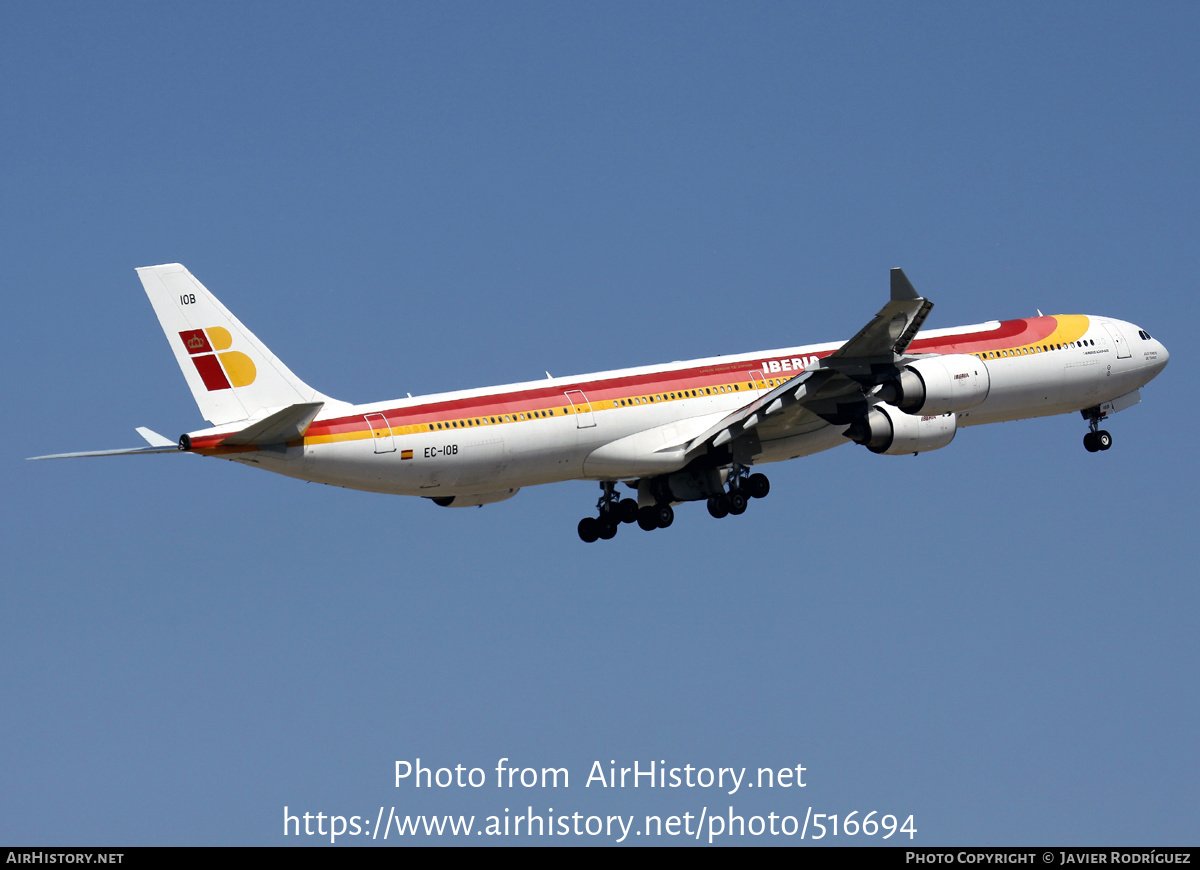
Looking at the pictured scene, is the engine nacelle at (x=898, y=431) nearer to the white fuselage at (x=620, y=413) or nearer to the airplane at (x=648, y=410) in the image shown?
the airplane at (x=648, y=410)

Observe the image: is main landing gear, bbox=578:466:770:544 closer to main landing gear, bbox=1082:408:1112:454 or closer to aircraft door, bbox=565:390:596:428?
aircraft door, bbox=565:390:596:428

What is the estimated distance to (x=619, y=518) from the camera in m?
51.9

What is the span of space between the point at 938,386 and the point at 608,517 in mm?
11407

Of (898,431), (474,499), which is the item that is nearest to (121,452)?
(474,499)

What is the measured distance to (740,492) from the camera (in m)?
49.1

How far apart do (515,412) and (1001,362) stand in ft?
54.2

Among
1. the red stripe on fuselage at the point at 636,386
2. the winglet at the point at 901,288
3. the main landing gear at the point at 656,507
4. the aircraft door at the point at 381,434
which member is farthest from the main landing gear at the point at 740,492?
the aircraft door at the point at 381,434

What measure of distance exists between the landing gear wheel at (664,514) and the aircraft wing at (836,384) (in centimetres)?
297

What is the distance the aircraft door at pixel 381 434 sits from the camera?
43.5 metres

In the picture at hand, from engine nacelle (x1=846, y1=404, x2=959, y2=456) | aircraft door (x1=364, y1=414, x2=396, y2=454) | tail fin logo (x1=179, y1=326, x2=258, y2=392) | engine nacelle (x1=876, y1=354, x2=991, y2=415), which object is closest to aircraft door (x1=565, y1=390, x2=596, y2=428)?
aircraft door (x1=364, y1=414, x2=396, y2=454)

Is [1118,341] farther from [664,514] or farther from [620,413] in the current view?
[620,413]

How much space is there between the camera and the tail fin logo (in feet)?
141
